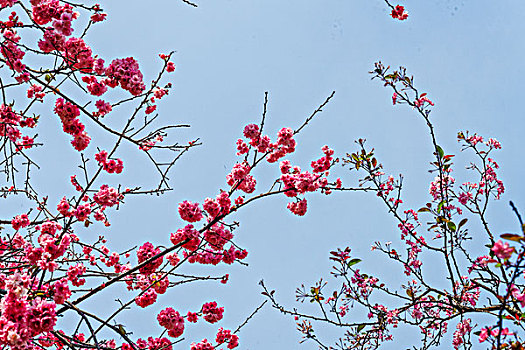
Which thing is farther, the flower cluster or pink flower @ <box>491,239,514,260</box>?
the flower cluster

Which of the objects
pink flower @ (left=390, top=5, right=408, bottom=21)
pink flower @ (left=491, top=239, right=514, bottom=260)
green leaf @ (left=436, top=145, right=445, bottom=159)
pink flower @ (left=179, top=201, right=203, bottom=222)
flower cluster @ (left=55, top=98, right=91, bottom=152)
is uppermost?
pink flower @ (left=390, top=5, right=408, bottom=21)

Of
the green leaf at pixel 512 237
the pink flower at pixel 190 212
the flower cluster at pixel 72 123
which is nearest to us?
the green leaf at pixel 512 237

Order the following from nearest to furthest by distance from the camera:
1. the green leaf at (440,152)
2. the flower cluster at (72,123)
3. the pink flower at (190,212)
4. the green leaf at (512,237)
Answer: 1. the green leaf at (512,237)
2. the pink flower at (190,212)
3. the flower cluster at (72,123)
4. the green leaf at (440,152)

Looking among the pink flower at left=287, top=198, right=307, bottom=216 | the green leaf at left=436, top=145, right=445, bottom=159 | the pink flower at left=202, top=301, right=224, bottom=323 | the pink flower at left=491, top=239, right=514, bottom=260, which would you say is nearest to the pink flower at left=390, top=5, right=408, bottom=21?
the green leaf at left=436, top=145, right=445, bottom=159

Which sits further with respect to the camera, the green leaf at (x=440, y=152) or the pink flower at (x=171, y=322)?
the green leaf at (x=440, y=152)

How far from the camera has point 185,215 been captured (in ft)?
12.3

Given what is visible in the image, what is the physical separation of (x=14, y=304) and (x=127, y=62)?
101 inches

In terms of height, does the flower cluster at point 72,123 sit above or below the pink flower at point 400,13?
below

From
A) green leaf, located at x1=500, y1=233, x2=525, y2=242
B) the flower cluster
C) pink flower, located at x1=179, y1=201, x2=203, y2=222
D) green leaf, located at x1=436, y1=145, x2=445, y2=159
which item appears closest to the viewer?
green leaf, located at x1=500, y1=233, x2=525, y2=242

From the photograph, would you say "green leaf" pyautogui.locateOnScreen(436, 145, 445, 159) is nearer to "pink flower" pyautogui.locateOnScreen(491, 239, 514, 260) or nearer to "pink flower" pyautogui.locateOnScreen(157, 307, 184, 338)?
"pink flower" pyautogui.locateOnScreen(491, 239, 514, 260)

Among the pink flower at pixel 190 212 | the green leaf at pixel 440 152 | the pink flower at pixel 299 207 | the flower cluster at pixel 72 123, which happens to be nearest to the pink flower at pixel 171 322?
the pink flower at pixel 190 212

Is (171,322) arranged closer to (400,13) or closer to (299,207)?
(299,207)

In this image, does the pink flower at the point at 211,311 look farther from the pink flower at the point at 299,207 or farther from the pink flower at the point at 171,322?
the pink flower at the point at 299,207

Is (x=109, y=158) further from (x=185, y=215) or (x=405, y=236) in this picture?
(x=405, y=236)
